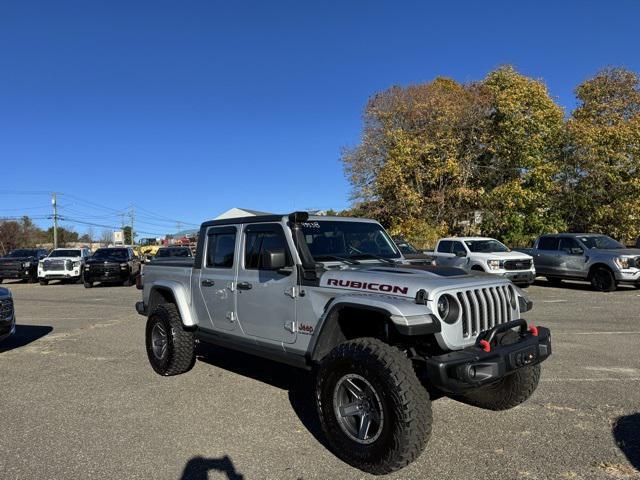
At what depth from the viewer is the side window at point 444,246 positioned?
17.5 m

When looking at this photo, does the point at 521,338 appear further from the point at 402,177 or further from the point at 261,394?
the point at 402,177

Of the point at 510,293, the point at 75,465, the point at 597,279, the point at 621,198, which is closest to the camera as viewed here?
the point at 75,465

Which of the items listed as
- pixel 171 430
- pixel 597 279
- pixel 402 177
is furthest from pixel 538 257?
pixel 171 430

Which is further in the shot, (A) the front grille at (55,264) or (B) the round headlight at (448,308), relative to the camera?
(A) the front grille at (55,264)

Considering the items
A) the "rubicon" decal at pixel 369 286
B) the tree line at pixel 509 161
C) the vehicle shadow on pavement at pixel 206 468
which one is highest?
the tree line at pixel 509 161

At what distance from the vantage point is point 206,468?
148 inches

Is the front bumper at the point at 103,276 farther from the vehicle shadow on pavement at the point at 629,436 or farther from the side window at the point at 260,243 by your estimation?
the vehicle shadow on pavement at the point at 629,436

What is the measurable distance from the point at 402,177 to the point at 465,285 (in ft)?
69.5

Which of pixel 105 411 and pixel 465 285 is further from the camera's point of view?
pixel 105 411

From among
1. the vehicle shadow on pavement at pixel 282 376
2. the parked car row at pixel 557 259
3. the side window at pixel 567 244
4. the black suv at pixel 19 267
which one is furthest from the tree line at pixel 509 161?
the vehicle shadow on pavement at pixel 282 376

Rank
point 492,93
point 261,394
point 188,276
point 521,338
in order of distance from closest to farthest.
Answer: point 521,338, point 261,394, point 188,276, point 492,93

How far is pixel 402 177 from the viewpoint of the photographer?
81.2 ft

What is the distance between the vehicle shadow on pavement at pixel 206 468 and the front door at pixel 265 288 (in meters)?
1.17

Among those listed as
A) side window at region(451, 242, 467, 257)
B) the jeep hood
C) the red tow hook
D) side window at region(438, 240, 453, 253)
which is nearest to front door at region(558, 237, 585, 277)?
side window at region(451, 242, 467, 257)
